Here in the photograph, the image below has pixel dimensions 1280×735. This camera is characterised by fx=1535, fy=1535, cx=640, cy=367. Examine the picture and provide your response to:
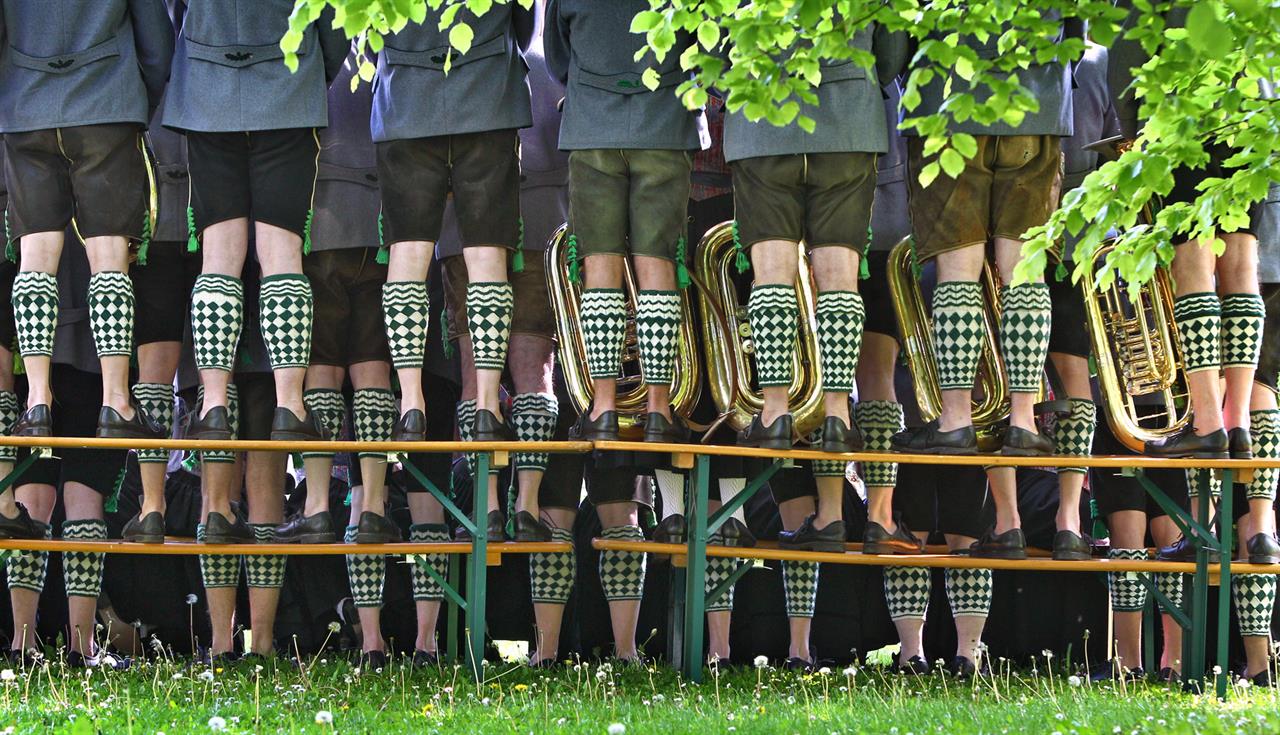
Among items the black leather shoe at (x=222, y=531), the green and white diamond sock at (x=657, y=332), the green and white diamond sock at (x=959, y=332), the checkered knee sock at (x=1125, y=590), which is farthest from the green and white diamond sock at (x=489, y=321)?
the checkered knee sock at (x=1125, y=590)

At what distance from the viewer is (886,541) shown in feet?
23.2

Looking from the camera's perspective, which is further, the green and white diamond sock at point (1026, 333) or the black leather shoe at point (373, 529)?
the black leather shoe at point (373, 529)

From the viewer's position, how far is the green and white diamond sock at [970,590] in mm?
7194

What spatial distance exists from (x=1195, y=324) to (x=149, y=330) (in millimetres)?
4858

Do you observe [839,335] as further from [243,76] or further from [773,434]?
[243,76]

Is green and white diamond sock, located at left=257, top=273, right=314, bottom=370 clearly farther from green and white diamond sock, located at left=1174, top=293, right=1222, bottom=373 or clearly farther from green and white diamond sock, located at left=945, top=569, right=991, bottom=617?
green and white diamond sock, located at left=1174, top=293, right=1222, bottom=373

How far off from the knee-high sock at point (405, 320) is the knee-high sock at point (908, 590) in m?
2.49

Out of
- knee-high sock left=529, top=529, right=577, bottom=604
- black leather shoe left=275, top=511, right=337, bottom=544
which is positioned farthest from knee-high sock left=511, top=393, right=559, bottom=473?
black leather shoe left=275, top=511, right=337, bottom=544

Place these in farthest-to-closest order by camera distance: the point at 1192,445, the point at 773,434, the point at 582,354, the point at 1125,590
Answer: the point at 1125,590
the point at 582,354
the point at 1192,445
the point at 773,434

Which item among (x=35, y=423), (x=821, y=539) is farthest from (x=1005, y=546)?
(x=35, y=423)

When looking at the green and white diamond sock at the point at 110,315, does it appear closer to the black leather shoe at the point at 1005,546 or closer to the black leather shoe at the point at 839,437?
the black leather shoe at the point at 839,437

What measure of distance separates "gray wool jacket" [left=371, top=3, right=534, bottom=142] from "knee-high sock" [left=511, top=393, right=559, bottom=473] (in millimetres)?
1306

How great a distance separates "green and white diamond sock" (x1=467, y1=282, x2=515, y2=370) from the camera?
22.3 ft

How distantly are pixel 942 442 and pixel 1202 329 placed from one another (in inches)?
51.6
